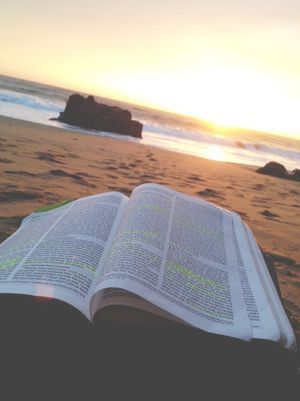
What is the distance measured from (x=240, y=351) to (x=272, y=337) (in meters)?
0.06

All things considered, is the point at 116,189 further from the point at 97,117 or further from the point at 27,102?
the point at 27,102

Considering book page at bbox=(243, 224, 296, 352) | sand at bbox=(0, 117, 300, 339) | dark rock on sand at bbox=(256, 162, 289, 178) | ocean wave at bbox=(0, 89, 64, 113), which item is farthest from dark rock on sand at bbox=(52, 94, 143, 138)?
book page at bbox=(243, 224, 296, 352)

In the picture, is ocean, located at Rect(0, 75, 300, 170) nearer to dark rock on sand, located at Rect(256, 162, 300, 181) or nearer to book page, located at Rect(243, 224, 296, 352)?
dark rock on sand, located at Rect(256, 162, 300, 181)

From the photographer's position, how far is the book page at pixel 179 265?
621mm

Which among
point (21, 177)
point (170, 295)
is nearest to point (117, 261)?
point (170, 295)

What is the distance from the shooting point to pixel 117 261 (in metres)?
0.68

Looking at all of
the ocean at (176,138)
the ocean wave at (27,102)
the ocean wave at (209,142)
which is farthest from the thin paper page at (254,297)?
the ocean wave at (27,102)

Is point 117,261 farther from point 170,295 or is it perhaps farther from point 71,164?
point 71,164

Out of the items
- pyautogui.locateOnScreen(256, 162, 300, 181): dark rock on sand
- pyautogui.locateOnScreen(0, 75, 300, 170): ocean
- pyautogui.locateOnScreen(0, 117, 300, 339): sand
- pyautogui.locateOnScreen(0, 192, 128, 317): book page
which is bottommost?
pyautogui.locateOnScreen(0, 117, 300, 339): sand

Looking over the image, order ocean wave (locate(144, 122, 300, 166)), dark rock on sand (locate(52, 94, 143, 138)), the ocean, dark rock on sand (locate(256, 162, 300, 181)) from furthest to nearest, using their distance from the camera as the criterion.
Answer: ocean wave (locate(144, 122, 300, 166)), dark rock on sand (locate(52, 94, 143, 138)), the ocean, dark rock on sand (locate(256, 162, 300, 181))

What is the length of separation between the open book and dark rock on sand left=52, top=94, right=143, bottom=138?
30.9ft

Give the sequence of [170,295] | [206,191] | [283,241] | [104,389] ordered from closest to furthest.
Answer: [104,389] → [170,295] → [283,241] → [206,191]

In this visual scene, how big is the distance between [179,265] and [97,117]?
10.1 metres

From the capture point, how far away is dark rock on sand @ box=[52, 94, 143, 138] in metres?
10.1
